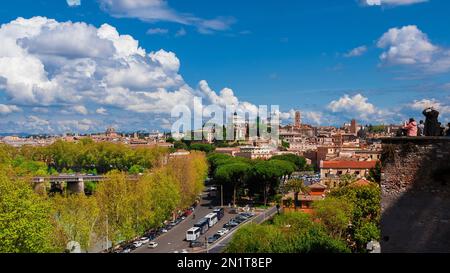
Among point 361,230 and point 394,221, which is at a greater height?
point 394,221

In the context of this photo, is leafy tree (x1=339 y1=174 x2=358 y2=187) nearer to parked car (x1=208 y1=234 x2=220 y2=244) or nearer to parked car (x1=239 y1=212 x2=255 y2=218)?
parked car (x1=239 y1=212 x2=255 y2=218)

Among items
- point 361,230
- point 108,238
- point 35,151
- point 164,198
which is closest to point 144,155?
point 35,151

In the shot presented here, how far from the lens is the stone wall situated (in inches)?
358

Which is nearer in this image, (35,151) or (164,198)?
(164,198)

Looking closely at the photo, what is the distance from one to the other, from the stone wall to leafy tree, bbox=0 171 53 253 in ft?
60.3

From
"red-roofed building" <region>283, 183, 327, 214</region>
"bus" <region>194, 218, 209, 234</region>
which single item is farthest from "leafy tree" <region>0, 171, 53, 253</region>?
"red-roofed building" <region>283, 183, 327, 214</region>

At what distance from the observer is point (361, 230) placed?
3238 centimetres

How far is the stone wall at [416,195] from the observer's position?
9.10 meters

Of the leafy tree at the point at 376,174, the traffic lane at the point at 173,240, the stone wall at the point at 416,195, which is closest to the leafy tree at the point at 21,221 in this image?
the traffic lane at the point at 173,240

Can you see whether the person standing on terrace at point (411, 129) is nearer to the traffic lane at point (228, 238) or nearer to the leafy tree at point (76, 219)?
the leafy tree at point (76, 219)
